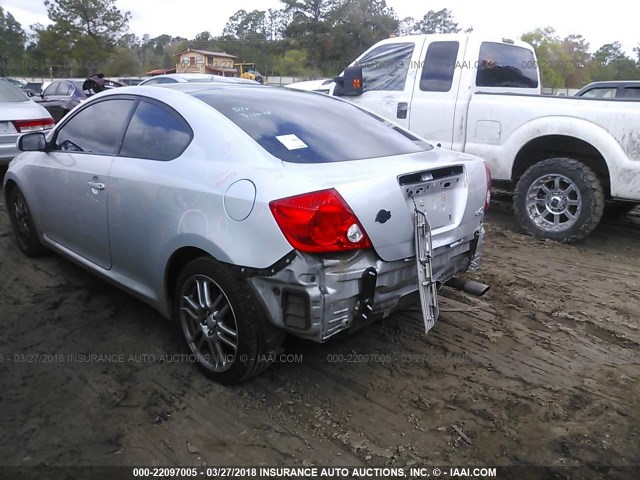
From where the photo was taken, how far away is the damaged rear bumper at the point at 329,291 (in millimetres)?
2406

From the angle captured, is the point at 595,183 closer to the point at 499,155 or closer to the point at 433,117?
the point at 499,155

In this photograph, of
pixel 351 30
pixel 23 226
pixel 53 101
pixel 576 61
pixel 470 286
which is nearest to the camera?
pixel 470 286

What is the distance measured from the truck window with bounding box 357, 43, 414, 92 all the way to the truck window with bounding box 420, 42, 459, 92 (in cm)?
28

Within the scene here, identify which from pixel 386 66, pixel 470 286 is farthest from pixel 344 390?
pixel 386 66

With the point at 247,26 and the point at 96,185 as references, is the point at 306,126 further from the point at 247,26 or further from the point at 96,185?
the point at 247,26

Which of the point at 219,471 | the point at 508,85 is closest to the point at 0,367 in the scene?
the point at 219,471

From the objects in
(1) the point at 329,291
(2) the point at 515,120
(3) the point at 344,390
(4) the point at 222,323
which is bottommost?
(3) the point at 344,390

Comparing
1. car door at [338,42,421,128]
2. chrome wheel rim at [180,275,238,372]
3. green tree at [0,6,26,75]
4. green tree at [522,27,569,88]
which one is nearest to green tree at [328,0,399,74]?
green tree at [522,27,569,88]

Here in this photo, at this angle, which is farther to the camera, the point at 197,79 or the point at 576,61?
the point at 576,61

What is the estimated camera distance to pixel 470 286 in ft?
10.5

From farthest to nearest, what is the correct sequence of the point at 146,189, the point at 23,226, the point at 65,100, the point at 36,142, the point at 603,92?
the point at 65,100, the point at 603,92, the point at 23,226, the point at 36,142, the point at 146,189

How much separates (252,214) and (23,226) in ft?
10.6

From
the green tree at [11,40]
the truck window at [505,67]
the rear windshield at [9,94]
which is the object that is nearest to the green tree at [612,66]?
the truck window at [505,67]

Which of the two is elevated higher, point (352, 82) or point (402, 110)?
point (352, 82)
